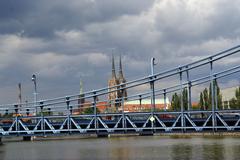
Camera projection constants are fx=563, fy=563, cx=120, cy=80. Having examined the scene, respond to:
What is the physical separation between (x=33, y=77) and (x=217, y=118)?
25992mm

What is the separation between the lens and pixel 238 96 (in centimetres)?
12100

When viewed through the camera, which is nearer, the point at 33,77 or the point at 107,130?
the point at 107,130

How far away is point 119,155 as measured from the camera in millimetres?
56500

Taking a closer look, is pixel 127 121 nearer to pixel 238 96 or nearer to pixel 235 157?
pixel 235 157

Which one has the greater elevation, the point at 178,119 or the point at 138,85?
the point at 138,85

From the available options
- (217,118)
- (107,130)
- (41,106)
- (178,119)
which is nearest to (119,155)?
(107,130)

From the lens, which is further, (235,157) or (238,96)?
(238,96)

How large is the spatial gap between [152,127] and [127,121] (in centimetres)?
614

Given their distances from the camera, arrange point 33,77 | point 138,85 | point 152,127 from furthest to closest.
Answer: point 33,77, point 138,85, point 152,127

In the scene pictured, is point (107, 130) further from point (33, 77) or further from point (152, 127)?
point (33, 77)

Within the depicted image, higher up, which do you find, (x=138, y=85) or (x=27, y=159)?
(x=138, y=85)

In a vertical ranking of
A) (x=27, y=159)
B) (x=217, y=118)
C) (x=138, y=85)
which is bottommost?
(x=27, y=159)

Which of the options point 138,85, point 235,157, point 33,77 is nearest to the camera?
point 235,157

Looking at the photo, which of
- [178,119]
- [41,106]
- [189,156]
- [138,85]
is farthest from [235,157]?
[41,106]
